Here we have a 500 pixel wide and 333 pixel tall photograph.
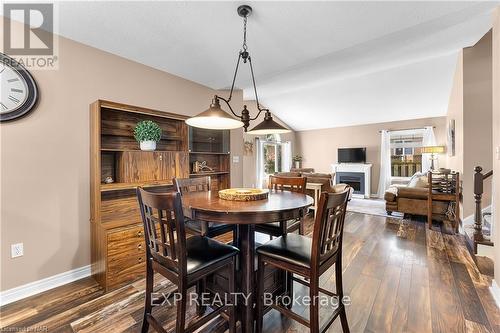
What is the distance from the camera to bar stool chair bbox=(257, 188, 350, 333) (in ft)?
4.20

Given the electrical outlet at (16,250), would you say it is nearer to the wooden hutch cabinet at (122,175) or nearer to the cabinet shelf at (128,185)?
the wooden hutch cabinet at (122,175)

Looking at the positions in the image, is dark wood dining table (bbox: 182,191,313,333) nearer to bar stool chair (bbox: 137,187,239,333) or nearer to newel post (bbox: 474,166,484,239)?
bar stool chair (bbox: 137,187,239,333)

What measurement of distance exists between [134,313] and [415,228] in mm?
4312

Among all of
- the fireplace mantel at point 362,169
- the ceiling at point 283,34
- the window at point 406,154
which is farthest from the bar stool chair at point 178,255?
the window at point 406,154

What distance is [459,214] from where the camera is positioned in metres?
3.69

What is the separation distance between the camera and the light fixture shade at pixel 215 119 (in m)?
1.77

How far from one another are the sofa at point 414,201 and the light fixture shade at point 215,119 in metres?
3.94

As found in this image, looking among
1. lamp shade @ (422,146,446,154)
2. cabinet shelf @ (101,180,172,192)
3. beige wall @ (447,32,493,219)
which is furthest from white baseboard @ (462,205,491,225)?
cabinet shelf @ (101,180,172,192)

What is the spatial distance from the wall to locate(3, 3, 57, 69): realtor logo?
545 centimetres

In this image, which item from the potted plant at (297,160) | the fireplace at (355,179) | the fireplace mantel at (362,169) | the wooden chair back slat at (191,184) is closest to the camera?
the wooden chair back slat at (191,184)

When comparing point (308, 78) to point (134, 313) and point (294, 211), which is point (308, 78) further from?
point (134, 313)

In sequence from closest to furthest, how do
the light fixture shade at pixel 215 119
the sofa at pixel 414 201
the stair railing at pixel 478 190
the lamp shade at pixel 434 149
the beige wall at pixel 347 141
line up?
1. the light fixture shade at pixel 215 119
2. the stair railing at pixel 478 190
3. the sofa at pixel 414 201
4. the lamp shade at pixel 434 149
5. the beige wall at pixel 347 141

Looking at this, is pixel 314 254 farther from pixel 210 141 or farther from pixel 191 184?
pixel 210 141

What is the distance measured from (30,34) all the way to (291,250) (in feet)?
9.76
